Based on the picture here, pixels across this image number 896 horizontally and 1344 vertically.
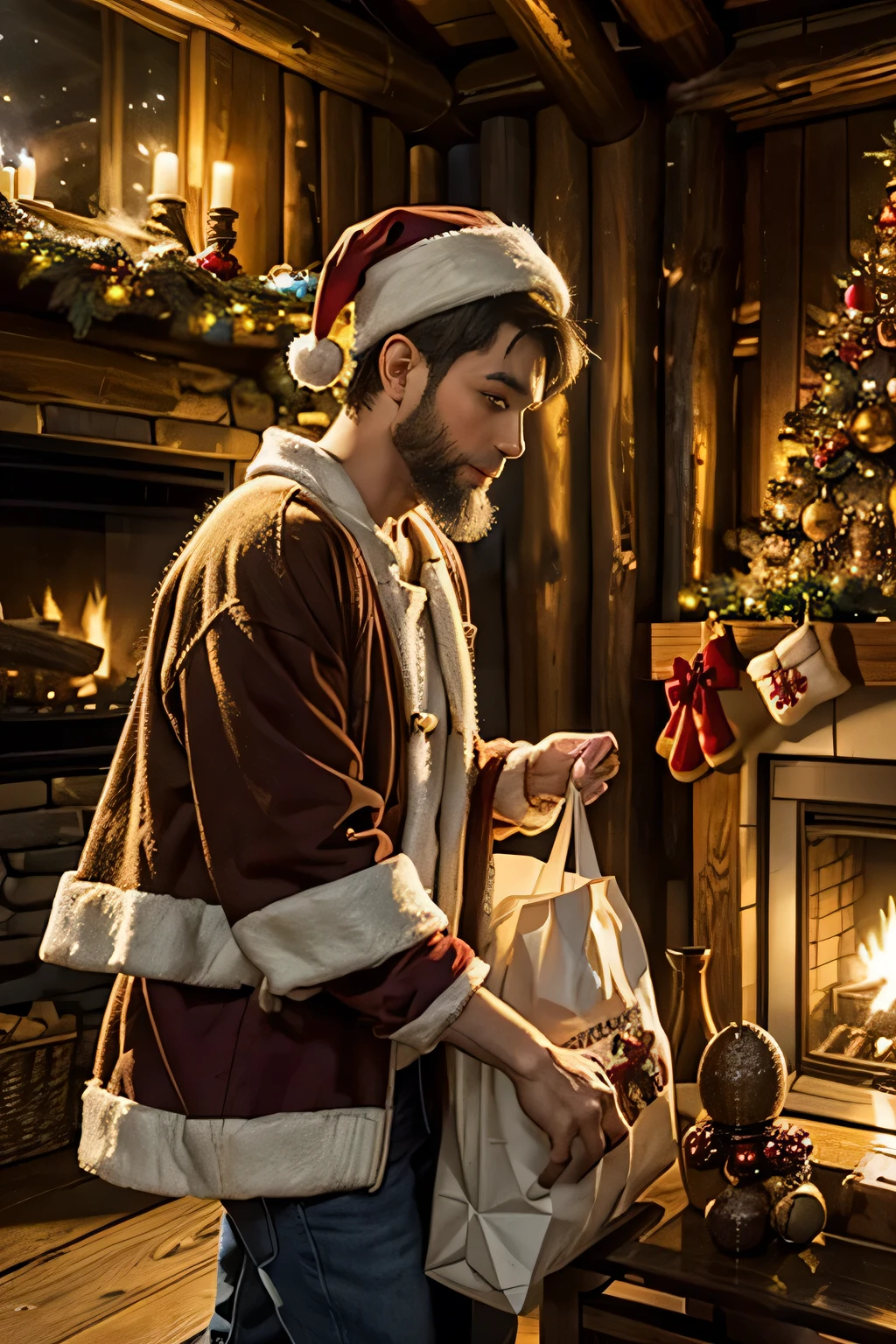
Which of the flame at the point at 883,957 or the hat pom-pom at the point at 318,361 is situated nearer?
the hat pom-pom at the point at 318,361

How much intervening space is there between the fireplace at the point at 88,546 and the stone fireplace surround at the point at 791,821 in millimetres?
1561

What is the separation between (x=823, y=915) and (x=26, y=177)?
2.66 m

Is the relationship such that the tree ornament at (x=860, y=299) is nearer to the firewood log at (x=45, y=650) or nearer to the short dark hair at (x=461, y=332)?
the short dark hair at (x=461, y=332)

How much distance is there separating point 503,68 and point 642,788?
79.9 inches

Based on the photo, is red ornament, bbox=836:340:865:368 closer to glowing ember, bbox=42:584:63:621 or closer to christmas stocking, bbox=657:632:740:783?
christmas stocking, bbox=657:632:740:783

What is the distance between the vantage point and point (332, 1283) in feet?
4.17

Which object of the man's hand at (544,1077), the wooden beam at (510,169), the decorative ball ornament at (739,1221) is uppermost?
the wooden beam at (510,169)

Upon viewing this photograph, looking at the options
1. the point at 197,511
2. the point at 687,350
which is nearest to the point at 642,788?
the point at 687,350

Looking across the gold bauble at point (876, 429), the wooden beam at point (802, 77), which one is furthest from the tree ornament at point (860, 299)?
the wooden beam at point (802, 77)

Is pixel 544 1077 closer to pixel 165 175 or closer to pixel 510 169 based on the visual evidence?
pixel 165 175

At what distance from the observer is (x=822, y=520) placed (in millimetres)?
2910

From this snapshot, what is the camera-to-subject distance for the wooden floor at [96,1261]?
7.91ft

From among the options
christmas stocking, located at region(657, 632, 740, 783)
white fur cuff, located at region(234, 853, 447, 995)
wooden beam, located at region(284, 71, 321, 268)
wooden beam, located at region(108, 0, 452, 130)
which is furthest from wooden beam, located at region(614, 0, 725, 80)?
white fur cuff, located at region(234, 853, 447, 995)

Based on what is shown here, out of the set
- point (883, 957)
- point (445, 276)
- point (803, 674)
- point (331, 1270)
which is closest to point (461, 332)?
point (445, 276)
